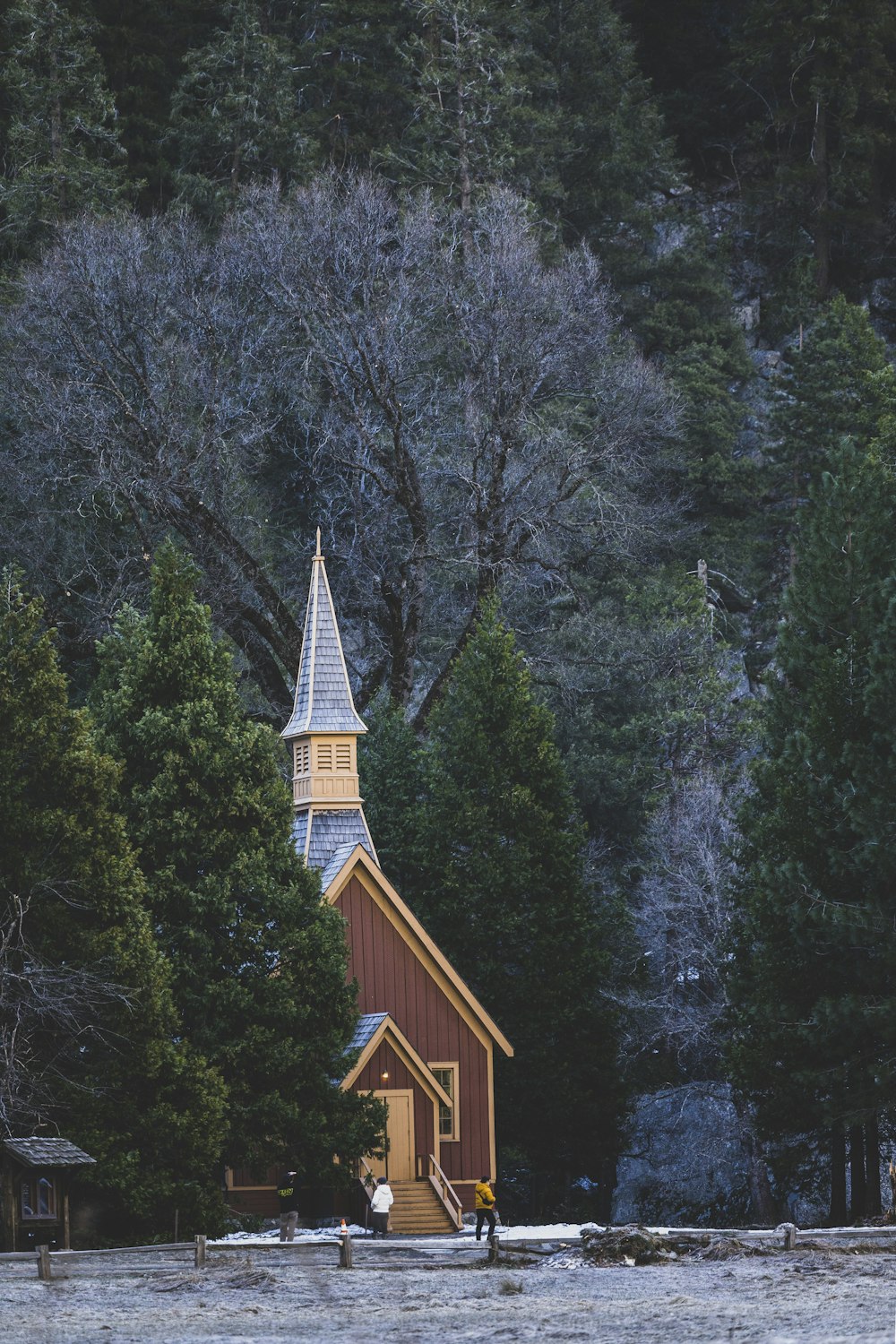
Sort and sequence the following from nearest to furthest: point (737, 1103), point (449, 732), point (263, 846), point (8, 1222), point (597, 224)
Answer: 1. point (8, 1222)
2. point (263, 846)
3. point (737, 1103)
4. point (449, 732)
5. point (597, 224)

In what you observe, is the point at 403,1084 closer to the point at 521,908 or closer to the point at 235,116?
the point at 521,908

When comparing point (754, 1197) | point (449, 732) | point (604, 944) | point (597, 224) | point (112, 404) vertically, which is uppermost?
point (597, 224)

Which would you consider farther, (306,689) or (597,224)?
(597,224)

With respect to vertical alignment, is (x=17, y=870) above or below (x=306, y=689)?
below

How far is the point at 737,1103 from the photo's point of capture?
4400 centimetres

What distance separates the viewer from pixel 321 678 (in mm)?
45875

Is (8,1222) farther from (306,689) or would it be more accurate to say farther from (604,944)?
(604,944)

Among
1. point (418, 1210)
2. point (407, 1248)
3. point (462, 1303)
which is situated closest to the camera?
point (462, 1303)

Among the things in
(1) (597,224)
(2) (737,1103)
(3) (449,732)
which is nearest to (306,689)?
(3) (449,732)

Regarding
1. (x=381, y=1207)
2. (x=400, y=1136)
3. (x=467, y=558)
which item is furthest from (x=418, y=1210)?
(x=467, y=558)

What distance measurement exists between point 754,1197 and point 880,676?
14524 mm

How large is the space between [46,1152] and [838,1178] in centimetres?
1647

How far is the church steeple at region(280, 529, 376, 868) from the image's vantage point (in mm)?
43812

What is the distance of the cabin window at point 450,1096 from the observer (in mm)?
41772
